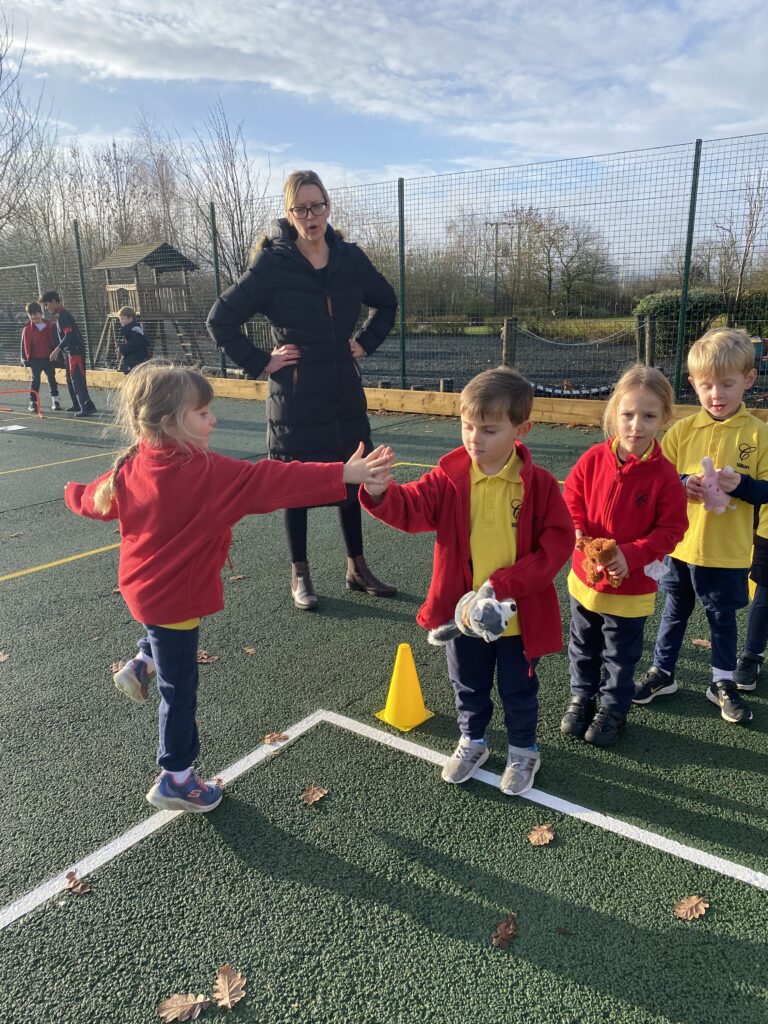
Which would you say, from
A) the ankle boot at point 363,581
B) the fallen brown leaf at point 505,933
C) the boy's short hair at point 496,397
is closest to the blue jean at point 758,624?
the boy's short hair at point 496,397

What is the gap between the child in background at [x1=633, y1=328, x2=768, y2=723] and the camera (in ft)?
10.1

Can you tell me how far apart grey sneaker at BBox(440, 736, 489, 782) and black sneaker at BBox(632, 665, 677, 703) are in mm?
957

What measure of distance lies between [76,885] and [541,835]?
1.68 meters

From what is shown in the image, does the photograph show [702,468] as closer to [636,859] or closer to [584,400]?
[636,859]

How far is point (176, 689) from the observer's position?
262 centimetres

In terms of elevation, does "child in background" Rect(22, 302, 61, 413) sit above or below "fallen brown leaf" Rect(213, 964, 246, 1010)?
above

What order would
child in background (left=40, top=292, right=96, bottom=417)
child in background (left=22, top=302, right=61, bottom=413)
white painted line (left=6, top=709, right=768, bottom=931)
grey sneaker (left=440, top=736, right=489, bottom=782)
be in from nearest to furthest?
white painted line (left=6, top=709, right=768, bottom=931)
grey sneaker (left=440, top=736, right=489, bottom=782)
child in background (left=40, top=292, right=96, bottom=417)
child in background (left=22, top=302, right=61, bottom=413)

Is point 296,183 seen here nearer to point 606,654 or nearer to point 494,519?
point 494,519

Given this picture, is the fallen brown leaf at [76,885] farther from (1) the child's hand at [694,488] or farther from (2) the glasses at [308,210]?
(2) the glasses at [308,210]

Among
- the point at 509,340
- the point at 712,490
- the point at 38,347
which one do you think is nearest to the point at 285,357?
the point at 712,490

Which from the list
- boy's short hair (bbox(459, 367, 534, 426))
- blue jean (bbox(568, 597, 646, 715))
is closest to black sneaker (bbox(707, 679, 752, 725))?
blue jean (bbox(568, 597, 646, 715))

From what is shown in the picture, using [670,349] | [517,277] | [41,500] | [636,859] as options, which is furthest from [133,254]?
[636,859]

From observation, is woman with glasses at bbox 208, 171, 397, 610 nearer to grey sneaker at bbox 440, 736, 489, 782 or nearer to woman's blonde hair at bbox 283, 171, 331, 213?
woman's blonde hair at bbox 283, 171, 331, 213

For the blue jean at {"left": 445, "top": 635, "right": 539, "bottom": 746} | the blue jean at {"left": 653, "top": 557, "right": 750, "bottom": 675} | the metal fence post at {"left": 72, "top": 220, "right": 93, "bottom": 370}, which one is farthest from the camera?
the metal fence post at {"left": 72, "top": 220, "right": 93, "bottom": 370}
